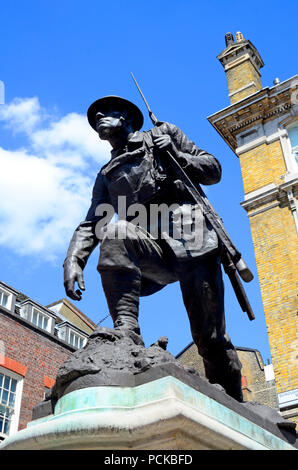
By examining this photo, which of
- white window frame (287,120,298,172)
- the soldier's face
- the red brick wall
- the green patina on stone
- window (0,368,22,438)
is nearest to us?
the green patina on stone

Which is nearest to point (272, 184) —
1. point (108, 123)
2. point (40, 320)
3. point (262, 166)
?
point (262, 166)

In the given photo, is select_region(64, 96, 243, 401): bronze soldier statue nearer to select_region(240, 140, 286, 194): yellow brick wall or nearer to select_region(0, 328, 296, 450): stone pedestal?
select_region(0, 328, 296, 450): stone pedestal

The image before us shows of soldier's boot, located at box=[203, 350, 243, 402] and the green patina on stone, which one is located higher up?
soldier's boot, located at box=[203, 350, 243, 402]

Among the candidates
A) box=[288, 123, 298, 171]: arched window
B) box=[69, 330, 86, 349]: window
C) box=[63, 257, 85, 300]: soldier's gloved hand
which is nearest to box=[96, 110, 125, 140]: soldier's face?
box=[63, 257, 85, 300]: soldier's gloved hand

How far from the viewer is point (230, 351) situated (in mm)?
3461

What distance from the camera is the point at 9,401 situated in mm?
15477

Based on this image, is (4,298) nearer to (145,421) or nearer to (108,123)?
(108,123)

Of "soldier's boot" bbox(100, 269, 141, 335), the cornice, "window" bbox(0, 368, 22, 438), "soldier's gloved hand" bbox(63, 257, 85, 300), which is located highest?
the cornice

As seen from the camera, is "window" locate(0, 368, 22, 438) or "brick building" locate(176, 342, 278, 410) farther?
"brick building" locate(176, 342, 278, 410)

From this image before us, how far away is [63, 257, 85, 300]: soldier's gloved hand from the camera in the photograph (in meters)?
3.36

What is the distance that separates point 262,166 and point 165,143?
42.9 ft

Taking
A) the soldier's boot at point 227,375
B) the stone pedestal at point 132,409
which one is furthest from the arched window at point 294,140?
the stone pedestal at point 132,409

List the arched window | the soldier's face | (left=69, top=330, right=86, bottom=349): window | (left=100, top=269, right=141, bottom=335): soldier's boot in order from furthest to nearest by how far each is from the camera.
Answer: (left=69, top=330, right=86, bottom=349): window → the arched window → the soldier's face → (left=100, top=269, right=141, bottom=335): soldier's boot

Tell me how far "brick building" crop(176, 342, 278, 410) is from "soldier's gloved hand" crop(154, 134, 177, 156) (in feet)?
76.3
